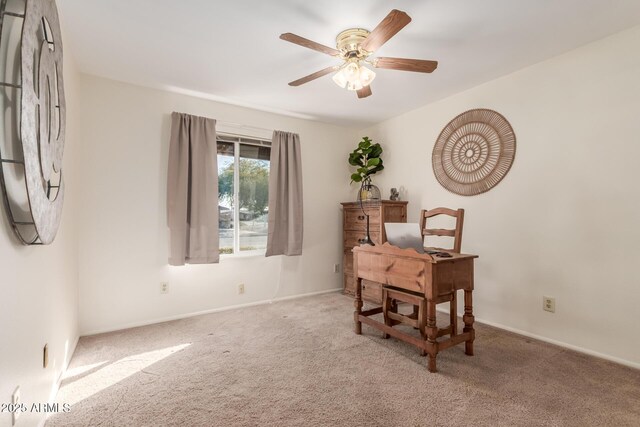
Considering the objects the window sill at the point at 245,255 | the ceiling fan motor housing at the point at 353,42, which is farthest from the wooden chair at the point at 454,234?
the window sill at the point at 245,255

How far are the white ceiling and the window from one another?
0.73 m

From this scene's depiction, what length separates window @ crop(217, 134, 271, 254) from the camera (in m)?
3.53

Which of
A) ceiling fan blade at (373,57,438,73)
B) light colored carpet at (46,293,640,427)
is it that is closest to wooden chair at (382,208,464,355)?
light colored carpet at (46,293,640,427)

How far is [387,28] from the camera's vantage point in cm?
168

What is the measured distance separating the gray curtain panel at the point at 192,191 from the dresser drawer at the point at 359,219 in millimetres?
1775

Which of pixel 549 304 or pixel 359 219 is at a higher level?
pixel 359 219

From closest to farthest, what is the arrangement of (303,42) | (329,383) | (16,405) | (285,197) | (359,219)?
(16,405)
(303,42)
(329,383)
(285,197)
(359,219)

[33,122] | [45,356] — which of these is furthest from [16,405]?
[33,122]

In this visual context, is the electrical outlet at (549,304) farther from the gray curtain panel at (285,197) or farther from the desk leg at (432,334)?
the gray curtain panel at (285,197)

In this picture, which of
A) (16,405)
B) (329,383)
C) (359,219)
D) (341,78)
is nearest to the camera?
(16,405)

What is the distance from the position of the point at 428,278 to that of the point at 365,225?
1858 millimetres

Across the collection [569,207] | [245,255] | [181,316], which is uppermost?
[569,207]

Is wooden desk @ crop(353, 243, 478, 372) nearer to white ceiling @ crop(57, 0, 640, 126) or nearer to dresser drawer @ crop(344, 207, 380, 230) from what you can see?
dresser drawer @ crop(344, 207, 380, 230)

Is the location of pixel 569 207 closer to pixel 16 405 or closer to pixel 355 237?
pixel 355 237
